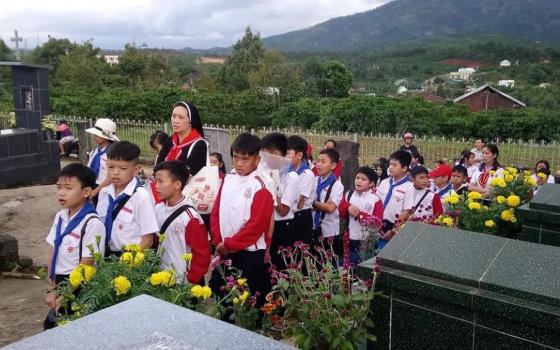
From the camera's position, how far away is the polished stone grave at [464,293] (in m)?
2.11

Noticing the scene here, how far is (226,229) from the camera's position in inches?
137

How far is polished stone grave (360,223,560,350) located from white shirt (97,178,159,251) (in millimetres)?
1372

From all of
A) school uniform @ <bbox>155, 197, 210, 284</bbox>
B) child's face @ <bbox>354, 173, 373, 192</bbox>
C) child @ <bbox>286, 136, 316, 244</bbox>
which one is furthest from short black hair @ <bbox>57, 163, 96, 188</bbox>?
child's face @ <bbox>354, 173, 373, 192</bbox>

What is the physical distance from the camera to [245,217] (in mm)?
3402

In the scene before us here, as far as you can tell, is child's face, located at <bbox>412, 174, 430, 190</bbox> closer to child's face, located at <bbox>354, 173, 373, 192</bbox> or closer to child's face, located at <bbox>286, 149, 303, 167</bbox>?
child's face, located at <bbox>354, 173, 373, 192</bbox>

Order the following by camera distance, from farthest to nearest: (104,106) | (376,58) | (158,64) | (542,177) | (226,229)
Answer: (376,58) < (158,64) < (104,106) < (542,177) < (226,229)

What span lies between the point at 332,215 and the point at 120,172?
2232 mm

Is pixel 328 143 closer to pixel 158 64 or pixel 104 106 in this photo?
pixel 104 106

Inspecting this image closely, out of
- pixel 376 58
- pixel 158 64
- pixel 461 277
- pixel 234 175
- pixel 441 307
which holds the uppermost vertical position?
pixel 376 58

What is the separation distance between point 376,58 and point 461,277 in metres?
116

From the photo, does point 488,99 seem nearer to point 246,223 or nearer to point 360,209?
point 360,209

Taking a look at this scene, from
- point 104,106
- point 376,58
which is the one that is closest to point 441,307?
point 104,106

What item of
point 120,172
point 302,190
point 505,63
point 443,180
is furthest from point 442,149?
point 505,63

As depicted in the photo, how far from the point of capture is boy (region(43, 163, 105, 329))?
9.68 ft
